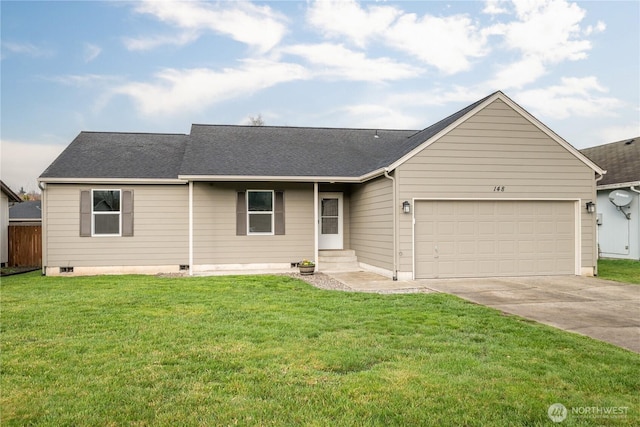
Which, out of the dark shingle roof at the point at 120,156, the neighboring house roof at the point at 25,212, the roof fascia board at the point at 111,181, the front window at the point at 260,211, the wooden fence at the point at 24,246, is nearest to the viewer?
the roof fascia board at the point at 111,181

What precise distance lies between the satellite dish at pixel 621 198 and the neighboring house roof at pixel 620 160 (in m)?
0.43

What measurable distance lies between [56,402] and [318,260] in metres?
10.2

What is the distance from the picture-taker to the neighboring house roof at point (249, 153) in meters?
12.0

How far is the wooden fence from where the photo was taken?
16.5 metres

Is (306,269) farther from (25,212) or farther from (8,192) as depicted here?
(25,212)

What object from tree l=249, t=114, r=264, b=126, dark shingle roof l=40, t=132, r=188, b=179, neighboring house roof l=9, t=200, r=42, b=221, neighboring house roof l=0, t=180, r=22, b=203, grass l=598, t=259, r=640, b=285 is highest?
tree l=249, t=114, r=264, b=126

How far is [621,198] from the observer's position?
1555 centimetres

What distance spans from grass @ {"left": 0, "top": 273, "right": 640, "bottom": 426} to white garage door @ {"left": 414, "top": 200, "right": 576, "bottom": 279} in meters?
3.81

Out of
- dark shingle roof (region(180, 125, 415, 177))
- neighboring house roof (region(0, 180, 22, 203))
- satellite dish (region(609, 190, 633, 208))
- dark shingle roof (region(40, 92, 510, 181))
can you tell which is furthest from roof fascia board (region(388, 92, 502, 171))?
neighboring house roof (region(0, 180, 22, 203))

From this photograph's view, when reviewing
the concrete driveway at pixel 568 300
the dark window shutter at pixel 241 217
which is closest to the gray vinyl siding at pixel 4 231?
the dark window shutter at pixel 241 217

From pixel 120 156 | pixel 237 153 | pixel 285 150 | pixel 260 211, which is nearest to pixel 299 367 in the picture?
pixel 260 211

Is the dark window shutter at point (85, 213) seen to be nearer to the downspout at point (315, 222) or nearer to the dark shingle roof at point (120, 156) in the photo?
the dark shingle roof at point (120, 156)

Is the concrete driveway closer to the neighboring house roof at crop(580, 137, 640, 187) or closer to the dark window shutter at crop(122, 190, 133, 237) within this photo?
the neighboring house roof at crop(580, 137, 640, 187)

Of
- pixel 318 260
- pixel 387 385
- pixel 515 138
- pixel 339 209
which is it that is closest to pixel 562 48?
pixel 515 138
